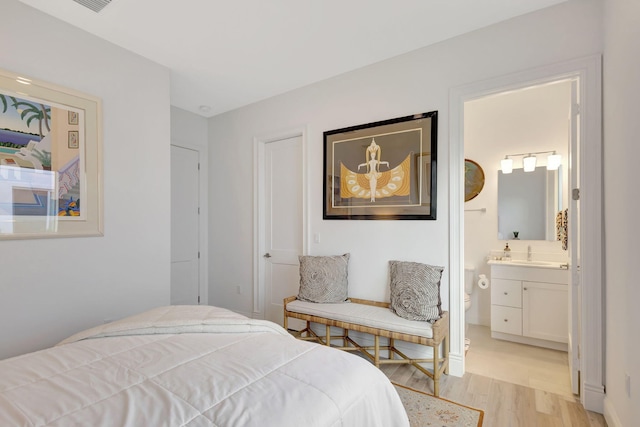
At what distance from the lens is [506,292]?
326cm

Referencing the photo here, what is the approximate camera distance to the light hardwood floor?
1946mm

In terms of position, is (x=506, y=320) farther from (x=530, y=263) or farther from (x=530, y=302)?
(x=530, y=263)

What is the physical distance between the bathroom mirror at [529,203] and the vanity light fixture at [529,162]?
7 centimetres

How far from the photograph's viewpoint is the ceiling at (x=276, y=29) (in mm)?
2139

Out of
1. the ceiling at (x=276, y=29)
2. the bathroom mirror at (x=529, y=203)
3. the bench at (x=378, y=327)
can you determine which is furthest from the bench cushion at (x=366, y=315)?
the ceiling at (x=276, y=29)

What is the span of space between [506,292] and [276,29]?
3.32 m

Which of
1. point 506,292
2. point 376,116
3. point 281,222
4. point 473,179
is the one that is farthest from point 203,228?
point 506,292

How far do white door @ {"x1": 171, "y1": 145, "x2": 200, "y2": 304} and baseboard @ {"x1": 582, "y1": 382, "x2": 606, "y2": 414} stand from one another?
3986 mm

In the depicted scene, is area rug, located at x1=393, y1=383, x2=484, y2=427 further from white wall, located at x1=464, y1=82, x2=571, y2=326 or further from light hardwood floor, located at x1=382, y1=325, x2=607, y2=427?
white wall, located at x1=464, y1=82, x2=571, y2=326

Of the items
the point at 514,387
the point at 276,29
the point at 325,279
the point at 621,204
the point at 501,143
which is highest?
the point at 276,29

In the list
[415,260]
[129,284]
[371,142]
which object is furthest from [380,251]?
[129,284]

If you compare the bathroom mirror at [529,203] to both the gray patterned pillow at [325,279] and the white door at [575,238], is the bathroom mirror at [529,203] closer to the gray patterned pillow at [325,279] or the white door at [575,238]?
the white door at [575,238]

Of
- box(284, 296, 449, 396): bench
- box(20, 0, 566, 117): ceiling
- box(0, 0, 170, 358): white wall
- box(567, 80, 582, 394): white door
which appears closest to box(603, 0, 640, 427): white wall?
box(567, 80, 582, 394): white door

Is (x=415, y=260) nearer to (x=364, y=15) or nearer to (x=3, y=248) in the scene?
(x=364, y=15)
